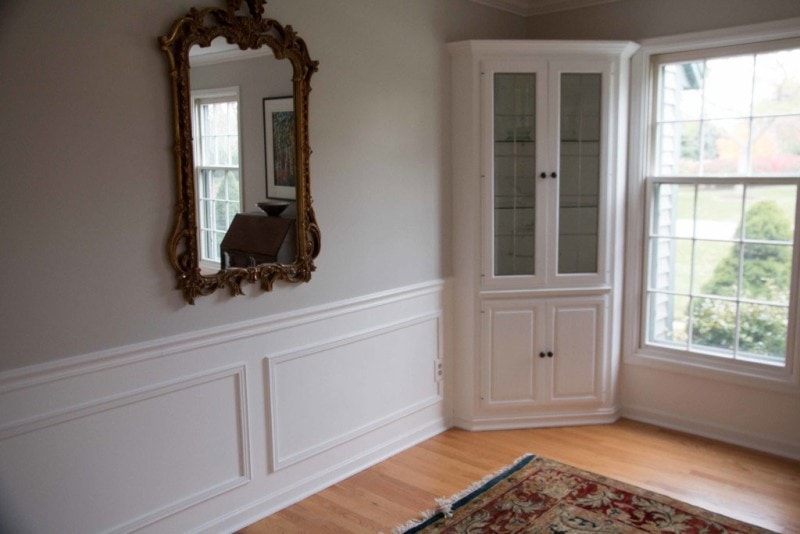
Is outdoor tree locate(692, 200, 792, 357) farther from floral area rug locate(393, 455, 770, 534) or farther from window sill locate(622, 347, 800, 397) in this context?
floral area rug locate(393, 455, 770, 534)

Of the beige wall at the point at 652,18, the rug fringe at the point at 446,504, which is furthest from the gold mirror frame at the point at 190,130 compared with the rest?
the beige wall at the point at 652,18

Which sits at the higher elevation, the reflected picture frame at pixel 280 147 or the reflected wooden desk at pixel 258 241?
the reflected picture frame at pixel 280 147

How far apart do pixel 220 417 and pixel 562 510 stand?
1.52 m

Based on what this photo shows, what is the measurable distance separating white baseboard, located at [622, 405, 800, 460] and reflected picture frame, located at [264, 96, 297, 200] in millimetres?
2483

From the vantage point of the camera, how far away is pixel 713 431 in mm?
3836

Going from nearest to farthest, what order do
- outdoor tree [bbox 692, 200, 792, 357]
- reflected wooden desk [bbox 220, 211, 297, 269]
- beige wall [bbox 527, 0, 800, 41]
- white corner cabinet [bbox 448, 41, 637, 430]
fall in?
1. reflected wooden desk [bbox 220, 211, 297, 269]
2. beige wall [bbox 527, 0, 800, 41]
3. outdoor tree [bbox 692, 200, 792, 357]
4. white corner cabinet [bbox 448, 41, 637, 430]

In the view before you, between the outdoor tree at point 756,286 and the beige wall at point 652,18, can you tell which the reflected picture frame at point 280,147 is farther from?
the outdoor tree at point 756,286

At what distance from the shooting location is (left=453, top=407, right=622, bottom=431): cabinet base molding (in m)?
3.98

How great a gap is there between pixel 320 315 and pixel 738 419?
2.35 metres

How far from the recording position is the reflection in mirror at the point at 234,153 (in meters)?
2.63

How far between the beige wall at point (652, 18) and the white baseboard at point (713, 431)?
2.14 meters

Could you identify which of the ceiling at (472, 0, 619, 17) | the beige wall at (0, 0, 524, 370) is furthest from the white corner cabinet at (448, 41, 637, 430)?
the beige wall at (0, 0, 524, 370)

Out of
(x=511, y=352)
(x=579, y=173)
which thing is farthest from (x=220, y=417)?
(x=579, y=173)

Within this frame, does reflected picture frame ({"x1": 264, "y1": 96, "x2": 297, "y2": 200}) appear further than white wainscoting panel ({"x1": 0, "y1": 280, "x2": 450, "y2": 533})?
Yes
